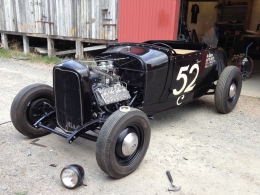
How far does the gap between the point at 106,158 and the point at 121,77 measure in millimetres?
1401

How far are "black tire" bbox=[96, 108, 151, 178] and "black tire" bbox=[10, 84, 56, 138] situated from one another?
1.14m

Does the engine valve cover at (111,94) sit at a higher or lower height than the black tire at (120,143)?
higher

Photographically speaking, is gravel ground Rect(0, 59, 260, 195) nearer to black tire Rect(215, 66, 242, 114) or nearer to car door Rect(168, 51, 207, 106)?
black tire Rect(215, 66, 242, 114)

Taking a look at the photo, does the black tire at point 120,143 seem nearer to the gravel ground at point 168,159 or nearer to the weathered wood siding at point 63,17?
the gravel ground at point 168,159

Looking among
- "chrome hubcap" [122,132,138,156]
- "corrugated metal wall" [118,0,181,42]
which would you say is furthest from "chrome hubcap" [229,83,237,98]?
"corrugated metal wall" [118,0,181,42]

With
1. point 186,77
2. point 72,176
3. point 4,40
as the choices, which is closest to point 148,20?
point 186,77

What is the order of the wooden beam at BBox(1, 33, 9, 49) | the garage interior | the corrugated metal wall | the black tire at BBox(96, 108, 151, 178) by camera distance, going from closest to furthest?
the black tire at BBox(96, 108, 151, 178) → the corrugated metal wall → the garage interior → the wooden beam at BBox(1, 33, 9, 49)

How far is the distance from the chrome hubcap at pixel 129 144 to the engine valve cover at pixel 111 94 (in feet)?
1.82

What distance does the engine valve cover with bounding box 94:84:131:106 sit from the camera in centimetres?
330

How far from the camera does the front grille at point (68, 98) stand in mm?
3166

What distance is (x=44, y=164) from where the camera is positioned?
328 cm

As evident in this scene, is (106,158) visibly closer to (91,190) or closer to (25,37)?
(91,190)

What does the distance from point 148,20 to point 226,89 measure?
12.2 feet

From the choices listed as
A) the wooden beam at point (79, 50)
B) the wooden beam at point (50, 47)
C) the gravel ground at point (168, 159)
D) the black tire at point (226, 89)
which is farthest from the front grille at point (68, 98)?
the wooden beam at point (50, 47)
